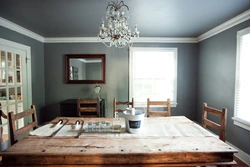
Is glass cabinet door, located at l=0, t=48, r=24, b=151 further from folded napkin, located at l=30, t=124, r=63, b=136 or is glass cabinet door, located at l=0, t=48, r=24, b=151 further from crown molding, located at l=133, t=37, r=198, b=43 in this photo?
crown molding, located at l=133, t=37, r=198, b=43

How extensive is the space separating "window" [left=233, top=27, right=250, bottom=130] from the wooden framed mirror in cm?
266

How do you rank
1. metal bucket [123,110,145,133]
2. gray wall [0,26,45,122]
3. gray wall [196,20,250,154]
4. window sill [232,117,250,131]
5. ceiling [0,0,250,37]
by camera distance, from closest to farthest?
metal bucket [123,110,145,133] → ceiling [0,0,250,37] → window sill [232,117,250,131] → gray wall [196,20,250,154] → gray wall [0,26,45,122]

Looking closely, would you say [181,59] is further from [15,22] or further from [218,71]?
[15,22]

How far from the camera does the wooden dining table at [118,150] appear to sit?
113 cm

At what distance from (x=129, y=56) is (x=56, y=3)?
2.08m

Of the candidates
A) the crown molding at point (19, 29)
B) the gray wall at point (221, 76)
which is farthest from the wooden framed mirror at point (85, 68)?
the gray wall at point (221, 76)

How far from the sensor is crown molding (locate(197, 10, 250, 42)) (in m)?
2.30

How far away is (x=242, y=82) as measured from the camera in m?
2.43

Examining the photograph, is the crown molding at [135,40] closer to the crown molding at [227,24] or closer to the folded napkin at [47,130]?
the crown molding at [227,24]

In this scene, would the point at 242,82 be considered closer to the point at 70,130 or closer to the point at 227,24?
the point at 227,24

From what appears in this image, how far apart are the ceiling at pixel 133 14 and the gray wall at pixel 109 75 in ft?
1.96

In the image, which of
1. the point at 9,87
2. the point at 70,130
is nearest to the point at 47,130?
the point at 70,130

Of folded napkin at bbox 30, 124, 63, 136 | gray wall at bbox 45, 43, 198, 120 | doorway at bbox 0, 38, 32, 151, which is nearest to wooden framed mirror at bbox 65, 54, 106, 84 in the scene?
gray wall at bbox 45, 43, 198, 120

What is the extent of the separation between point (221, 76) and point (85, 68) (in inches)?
115
